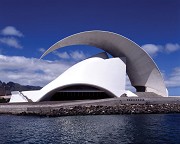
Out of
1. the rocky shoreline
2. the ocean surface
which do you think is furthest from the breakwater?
the ocean surface

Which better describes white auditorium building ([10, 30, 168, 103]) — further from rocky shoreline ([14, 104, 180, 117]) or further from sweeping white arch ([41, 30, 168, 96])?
rocky shoreline ([14, 104, 180, 117])

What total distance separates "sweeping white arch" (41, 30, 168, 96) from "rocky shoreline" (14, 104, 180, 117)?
33.1 ft

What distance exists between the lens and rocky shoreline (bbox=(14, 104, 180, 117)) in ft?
112

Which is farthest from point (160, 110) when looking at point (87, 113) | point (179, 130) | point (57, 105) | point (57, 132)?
point (57, 132)

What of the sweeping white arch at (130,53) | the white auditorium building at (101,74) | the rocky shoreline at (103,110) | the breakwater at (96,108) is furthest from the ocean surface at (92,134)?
the sweeping white arch at (130,53)

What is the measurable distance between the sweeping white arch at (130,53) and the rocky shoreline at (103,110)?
1009 centimetres

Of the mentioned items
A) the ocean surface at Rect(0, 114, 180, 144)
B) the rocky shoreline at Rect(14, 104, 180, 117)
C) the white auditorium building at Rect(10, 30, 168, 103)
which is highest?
the white auditorium building at Rect(10, 30, 168, 103)

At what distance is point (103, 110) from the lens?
116ft

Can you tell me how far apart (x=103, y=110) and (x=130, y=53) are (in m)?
14.6

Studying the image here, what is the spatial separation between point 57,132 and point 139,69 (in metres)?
29.8

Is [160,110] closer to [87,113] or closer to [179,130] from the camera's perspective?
[87,113]

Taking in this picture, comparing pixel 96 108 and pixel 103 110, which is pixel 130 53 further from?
pixel 103 110

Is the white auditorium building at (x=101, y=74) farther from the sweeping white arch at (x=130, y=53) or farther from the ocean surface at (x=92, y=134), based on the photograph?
the ocean surface at (x=92, y=134)

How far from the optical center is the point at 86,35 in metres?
45.5
